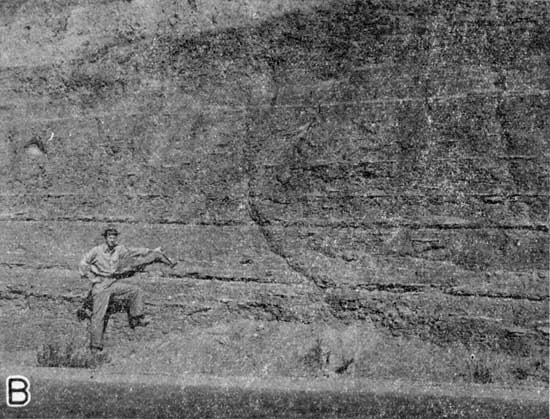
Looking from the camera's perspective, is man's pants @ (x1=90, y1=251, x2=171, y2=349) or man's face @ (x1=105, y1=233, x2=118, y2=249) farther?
man's face @ (x1=105, y1=233, x2=118, y2=249)

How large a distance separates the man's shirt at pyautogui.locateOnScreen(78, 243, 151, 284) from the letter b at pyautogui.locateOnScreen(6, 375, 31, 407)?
119 centimetres

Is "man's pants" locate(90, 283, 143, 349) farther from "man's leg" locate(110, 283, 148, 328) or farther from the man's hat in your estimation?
the man's hat

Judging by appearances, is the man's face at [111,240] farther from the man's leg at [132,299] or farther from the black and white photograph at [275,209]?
the man's leg at [132,299]

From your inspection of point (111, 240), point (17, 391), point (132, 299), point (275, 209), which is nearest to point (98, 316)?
point (132, 299)

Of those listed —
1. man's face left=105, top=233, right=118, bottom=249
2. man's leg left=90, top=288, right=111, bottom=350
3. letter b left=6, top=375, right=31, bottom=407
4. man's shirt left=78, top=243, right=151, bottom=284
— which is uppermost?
man's face left=105, top=233, right=118, bottom=249

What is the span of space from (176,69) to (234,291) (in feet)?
6.38

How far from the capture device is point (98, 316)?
6781mm

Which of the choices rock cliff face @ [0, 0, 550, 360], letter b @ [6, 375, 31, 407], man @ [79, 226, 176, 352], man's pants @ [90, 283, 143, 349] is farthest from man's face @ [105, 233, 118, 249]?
letter b @ [6, 375, 31, 407]

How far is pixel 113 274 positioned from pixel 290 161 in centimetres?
162

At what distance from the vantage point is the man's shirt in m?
6.88

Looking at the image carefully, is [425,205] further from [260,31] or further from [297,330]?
[260,31]

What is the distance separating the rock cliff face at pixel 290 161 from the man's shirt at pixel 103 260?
0.47 ft

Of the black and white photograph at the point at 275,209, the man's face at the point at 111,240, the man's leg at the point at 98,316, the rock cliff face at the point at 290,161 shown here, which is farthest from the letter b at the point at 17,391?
the man's face at the point at 111,240

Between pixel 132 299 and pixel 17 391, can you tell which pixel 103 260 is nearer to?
pixel 132 299
